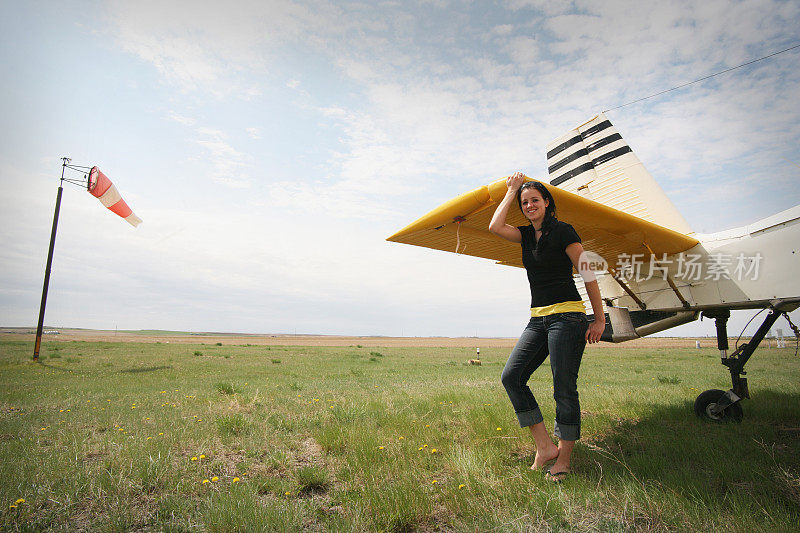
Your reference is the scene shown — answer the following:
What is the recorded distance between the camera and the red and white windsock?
13.6 metres

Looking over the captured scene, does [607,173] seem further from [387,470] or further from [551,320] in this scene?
[387,470]

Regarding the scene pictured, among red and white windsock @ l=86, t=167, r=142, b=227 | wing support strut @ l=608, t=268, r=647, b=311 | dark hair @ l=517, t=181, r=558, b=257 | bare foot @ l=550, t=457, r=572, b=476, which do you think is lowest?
bare foot @ l=550, t=457, r=572, b=476

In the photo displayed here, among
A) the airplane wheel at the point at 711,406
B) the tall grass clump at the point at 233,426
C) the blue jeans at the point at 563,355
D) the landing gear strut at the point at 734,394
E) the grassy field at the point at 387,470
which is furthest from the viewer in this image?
the airplane wheel at the point at 711,406

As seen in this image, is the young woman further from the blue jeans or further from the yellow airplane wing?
the yellow airplane wing

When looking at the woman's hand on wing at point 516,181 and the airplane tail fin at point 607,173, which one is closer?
the woman's hand on wing at point 516,181

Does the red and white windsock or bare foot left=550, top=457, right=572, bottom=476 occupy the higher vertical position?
the red and white windsock

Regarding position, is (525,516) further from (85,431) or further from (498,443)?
(85,431)

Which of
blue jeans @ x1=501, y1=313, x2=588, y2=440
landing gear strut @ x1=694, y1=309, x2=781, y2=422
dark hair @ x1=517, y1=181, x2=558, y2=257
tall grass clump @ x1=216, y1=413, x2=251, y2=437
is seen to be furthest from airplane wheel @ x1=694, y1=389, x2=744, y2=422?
tall grass clump @ x1=216, y1=413, x2=251, y2=437

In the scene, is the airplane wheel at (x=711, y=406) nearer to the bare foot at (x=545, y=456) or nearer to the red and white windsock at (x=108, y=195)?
the bare foot at (x=545, y=456)

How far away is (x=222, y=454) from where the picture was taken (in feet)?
11.8

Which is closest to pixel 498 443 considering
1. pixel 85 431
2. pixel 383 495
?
pixel 383 495

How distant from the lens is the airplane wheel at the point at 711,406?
472 centimetres

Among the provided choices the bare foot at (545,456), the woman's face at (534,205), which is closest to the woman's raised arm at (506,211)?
the woman's face at (534,205)

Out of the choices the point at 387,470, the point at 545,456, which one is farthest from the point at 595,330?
the point at 387,470
